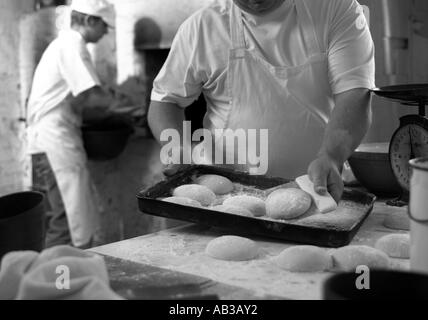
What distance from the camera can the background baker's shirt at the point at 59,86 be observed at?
4340 millimetres

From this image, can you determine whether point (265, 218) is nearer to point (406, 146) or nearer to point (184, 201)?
point (184, 201)

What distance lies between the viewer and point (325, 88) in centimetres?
224

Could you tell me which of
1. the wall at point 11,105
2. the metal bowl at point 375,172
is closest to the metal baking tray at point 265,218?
the metal bowl at point 375,172

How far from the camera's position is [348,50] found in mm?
2131

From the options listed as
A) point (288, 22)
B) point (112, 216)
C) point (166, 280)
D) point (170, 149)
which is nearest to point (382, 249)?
point (166, 280)

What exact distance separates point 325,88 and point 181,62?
621mm

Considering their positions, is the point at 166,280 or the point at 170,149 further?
the point at 170,149

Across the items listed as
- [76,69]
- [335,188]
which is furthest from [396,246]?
[76,69]

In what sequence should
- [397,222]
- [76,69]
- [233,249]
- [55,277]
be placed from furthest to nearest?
[76,69] < [397,222] < [233,249] < [55,277]

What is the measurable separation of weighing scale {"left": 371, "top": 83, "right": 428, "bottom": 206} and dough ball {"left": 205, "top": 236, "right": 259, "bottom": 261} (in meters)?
0.74

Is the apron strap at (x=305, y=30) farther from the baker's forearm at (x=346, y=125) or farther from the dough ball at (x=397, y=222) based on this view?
the dough ball at (x=397, y=222)

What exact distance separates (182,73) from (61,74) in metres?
2.37

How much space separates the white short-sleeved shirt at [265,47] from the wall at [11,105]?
274 cm
